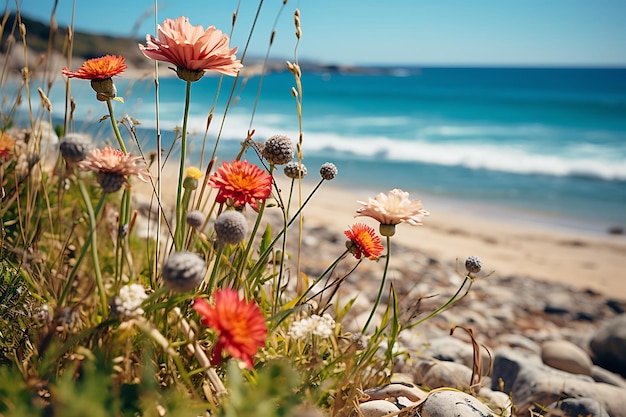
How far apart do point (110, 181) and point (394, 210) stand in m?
0.66

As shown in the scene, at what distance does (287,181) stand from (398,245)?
393 centimetres

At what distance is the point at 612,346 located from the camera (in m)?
3.95

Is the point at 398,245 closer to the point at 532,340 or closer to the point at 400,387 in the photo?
the point at 532,340

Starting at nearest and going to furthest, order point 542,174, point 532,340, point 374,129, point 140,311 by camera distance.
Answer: point 140,311 → point 532,340 → point 542,174 → point 374,129

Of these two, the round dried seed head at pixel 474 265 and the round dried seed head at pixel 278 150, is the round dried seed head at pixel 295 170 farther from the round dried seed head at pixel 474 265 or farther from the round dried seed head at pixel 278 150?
the round dried seed head at pixel 474 265

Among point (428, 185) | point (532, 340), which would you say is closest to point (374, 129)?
point (428, 185)

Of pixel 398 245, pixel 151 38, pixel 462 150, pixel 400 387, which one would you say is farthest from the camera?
pixel 462 150

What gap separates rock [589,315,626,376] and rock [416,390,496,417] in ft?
9.78

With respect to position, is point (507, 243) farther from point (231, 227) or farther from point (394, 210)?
point (231, 227)

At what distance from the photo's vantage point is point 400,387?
1.66 metres

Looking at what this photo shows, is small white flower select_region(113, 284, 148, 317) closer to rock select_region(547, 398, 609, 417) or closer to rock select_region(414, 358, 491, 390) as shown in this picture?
rock select_region(414, 358, 491, 390)

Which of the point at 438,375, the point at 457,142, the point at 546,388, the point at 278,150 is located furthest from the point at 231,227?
the point at 457,142

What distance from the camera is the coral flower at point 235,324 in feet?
3.10

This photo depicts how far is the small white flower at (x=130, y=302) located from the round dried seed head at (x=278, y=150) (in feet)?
1.63
